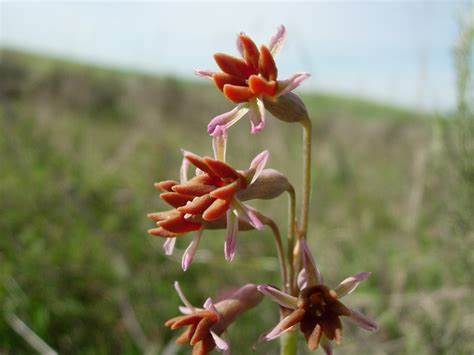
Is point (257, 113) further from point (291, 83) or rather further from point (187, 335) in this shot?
point (187, 335)

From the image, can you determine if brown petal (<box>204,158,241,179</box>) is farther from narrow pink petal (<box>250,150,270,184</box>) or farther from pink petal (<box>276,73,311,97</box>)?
pink petal (<box>276,73,311,97</box>)

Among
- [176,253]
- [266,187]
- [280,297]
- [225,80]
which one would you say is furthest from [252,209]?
[176,253]

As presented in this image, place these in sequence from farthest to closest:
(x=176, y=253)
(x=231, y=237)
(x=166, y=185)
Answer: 1. (x=176, y=253)
2. (x=166, y=185)
3. (x=231, y=237)

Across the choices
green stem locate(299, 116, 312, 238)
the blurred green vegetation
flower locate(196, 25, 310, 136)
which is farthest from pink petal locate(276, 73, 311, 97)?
the blurred green vegetation

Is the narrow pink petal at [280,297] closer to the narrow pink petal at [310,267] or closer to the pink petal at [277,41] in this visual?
the narrow pink petal at [310,267]

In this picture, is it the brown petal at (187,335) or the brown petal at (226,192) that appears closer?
the brown petal at (226,192)

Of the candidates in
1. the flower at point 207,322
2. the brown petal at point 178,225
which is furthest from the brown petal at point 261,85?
the flower at point 207,322

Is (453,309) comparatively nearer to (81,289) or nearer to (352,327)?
(352,327)
